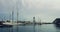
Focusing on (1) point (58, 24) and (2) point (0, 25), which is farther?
(1) point (58, 24)

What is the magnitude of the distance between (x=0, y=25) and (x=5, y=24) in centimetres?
284

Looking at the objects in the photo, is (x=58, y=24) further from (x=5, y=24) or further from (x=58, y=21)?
(x=5, y=24)

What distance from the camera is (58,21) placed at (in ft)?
368

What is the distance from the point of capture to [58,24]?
371ft

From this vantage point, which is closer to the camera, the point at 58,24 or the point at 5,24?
the point at 5,24

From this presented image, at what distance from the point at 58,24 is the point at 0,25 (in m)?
42.9

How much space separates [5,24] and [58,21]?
39.5 meters

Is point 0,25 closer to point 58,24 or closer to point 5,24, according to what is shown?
point 5,24

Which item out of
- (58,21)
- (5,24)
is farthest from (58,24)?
(5,24)

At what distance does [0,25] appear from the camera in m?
90.1

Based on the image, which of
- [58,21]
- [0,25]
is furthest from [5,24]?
[58,21]

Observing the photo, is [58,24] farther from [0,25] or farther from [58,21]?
Answer: [0,25]

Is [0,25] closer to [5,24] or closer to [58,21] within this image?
[5,24]

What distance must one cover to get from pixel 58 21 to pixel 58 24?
2.35 meters
